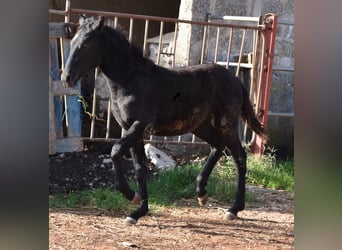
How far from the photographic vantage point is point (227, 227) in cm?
336

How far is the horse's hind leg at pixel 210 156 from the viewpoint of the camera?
3.33m

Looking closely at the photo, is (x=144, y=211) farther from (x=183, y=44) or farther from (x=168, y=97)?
(x=183, y=44)

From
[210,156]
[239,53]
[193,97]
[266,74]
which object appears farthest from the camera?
[239,53]

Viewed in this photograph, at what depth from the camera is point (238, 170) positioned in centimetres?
346

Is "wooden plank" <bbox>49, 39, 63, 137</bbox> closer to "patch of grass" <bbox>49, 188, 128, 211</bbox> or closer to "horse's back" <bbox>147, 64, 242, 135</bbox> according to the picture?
"patch of grass" <bbox>49, 188, 128, 211</bbox>

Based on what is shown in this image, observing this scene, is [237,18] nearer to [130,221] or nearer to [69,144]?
[69,144]

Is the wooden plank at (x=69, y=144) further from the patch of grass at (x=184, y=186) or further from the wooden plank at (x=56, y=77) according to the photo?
the patch of grass at (x=184, y=186)

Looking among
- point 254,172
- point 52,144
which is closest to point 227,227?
point 254,172

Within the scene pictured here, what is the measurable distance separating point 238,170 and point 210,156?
0.24 metres

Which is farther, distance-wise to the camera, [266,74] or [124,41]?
[266,74]

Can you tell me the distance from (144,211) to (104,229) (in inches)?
11.3

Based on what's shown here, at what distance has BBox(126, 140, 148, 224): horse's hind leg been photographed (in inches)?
120

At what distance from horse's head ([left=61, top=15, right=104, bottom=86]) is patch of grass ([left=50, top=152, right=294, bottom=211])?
1.09m

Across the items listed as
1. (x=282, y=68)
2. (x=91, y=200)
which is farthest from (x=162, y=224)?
(x=282, y=68)
